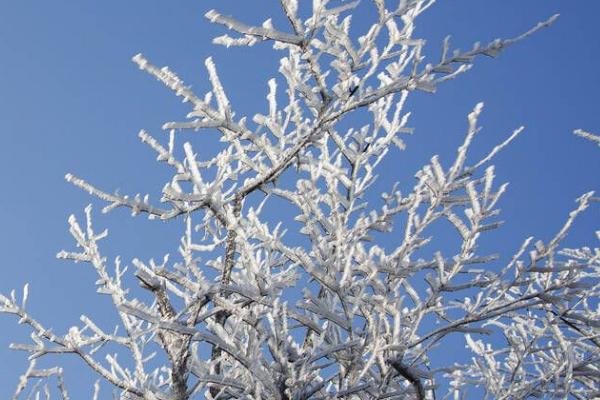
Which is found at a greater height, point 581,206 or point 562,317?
point 581,206

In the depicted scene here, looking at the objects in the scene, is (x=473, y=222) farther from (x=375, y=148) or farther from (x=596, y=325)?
(x=375, y=148)

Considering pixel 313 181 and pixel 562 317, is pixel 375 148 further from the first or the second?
pixel 562 317

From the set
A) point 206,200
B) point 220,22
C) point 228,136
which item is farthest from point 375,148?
point 220,22

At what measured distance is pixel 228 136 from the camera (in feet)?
16.4

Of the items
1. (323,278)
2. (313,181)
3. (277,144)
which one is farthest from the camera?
(277,144)

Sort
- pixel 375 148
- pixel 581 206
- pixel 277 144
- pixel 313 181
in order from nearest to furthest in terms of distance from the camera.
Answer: pixel 581 206, pixel 313 181, pixel 277 144, pixel 375 148

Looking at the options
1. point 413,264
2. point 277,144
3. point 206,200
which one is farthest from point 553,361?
point 206,200

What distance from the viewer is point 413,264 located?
16.6ft

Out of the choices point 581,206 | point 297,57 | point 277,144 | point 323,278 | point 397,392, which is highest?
point 297,57

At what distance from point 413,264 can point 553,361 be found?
120 inches

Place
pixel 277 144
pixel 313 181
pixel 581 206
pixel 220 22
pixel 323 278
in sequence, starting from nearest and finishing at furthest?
pixel 220 22 < pixel 323 278 < pixel 581 206 < pixel 313 181 < pixel 277 144

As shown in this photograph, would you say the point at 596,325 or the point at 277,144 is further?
the point at 277,144

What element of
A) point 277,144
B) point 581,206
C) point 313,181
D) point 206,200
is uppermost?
point 277,144

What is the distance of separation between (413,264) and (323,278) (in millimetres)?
1435
